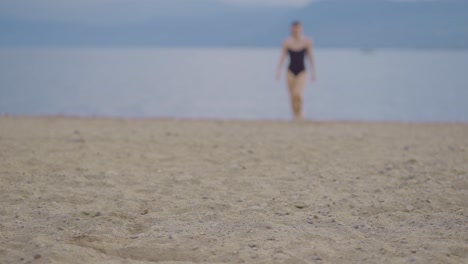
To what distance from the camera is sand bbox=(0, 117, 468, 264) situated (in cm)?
434

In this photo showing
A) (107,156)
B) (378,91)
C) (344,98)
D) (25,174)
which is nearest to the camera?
(25,174)

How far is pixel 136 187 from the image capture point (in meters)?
6.30

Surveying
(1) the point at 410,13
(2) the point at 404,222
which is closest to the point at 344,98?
(2) the point at 404,222

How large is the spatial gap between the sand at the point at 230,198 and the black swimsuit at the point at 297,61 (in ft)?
9.33

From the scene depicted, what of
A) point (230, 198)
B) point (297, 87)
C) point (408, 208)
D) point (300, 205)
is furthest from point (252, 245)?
point (297, 87)

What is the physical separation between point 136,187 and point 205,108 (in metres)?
21.6

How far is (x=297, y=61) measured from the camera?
12797mm

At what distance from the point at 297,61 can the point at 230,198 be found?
7371 mm

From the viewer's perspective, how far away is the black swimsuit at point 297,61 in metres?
12.8

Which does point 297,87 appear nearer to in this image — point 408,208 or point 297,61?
point 297,61

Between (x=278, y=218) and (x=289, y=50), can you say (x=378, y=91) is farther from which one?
(x=278, y=218)

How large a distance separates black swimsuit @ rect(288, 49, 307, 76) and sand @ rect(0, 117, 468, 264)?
112 inches

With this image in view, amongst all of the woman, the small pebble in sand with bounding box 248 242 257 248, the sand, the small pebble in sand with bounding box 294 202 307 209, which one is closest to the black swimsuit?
the woman

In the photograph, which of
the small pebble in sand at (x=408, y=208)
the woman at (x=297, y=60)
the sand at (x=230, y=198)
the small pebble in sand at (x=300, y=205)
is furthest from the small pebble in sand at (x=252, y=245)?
the woman at (x=297, y=60)
